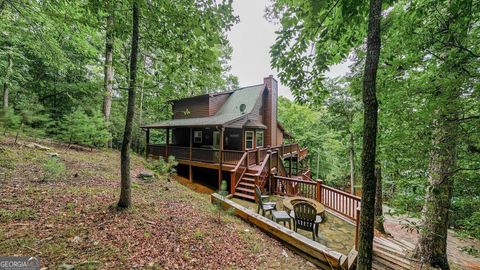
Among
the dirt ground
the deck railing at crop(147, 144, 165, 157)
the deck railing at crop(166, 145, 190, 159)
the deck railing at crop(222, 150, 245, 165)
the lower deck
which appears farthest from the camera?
the deck railing at crop(147, 144, 165, 157)

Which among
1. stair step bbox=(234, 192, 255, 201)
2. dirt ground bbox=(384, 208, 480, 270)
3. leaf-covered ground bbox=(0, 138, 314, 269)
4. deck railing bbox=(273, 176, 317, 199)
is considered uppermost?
leaf-covered ground bbox=(0, 138, 314, 269)

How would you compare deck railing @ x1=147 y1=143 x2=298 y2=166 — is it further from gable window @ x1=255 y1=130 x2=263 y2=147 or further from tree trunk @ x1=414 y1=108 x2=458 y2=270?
tree trunk @ x1=414 y1=108 x2=458 y2=270

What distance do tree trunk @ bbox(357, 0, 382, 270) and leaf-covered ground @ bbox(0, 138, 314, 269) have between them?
199 centimetres

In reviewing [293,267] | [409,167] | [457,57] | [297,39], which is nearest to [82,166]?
[293,267]

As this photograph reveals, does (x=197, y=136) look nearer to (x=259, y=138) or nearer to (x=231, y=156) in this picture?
(x=259, y=138)

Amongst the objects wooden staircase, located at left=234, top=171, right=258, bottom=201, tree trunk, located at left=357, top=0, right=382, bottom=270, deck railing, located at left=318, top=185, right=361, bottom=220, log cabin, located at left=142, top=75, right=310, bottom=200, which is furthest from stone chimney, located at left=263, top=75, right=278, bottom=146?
tree trunk, located at left=357, top=0, right=382, bottom=270

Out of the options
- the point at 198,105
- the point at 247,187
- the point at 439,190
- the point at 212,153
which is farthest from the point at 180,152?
the point at 439,190

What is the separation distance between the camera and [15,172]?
Result: 509 cm

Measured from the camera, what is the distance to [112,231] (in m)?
3.23

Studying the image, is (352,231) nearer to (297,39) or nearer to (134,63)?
(297,39)

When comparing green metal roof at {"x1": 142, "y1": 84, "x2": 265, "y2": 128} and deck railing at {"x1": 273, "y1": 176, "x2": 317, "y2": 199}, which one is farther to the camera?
green metal roof at {"x1": 142, "y1": 84, "x2": 265, "y2": 128}

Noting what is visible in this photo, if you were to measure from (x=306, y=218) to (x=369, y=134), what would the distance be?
3881mm

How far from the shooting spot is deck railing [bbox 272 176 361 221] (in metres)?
6.54

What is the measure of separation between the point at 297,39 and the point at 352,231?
5.90 metres
